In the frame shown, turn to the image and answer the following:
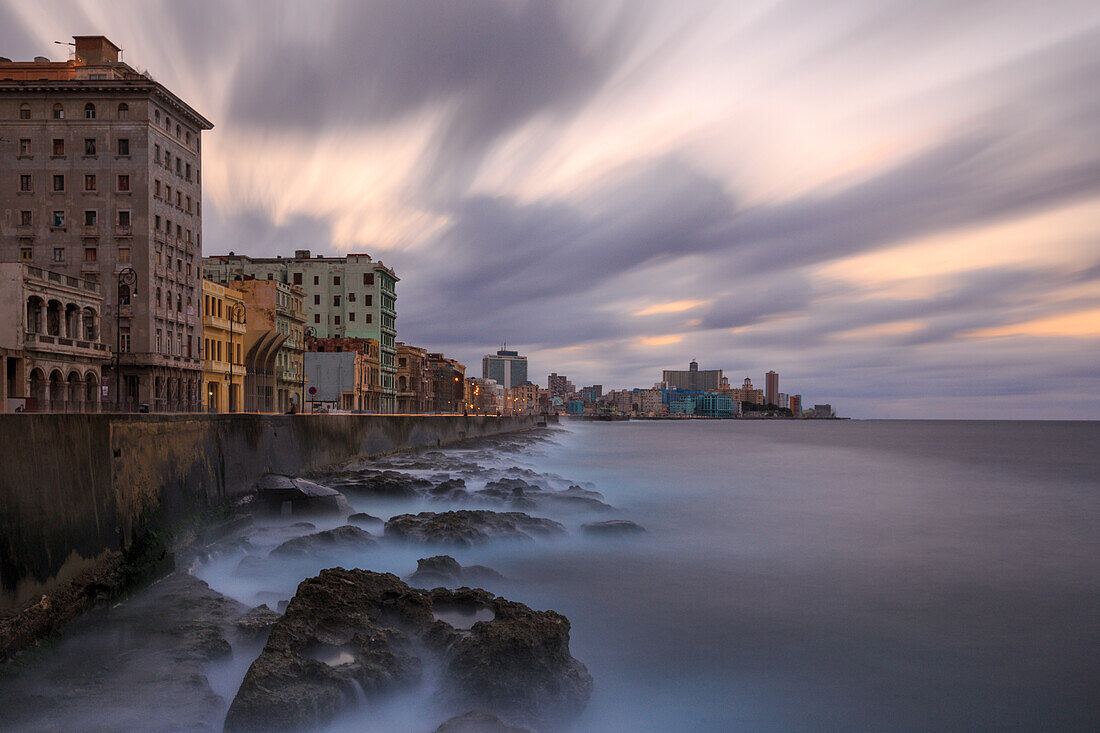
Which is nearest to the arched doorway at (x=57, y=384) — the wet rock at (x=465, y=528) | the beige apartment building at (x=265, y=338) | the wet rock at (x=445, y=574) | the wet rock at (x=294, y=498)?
the beige apartment building at (x=265, y=338)

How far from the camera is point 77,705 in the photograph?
8.66m

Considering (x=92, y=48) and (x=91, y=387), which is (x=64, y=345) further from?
(x=92, y=48)

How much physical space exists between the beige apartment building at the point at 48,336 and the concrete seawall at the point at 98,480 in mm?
23957

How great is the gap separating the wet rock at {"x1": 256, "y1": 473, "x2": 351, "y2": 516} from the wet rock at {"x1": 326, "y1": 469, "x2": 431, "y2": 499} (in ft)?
14.5

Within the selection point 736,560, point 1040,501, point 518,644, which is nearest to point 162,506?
point 518,644

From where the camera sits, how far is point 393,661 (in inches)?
354

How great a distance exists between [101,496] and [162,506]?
294cm

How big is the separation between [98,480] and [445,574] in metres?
6.75

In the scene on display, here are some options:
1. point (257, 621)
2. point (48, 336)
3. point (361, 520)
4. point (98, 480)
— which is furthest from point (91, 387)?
point (257, 621)

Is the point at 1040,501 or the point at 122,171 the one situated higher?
the point at 122,171

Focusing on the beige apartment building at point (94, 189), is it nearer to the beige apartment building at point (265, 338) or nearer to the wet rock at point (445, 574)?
the beige apartment building at point (265, 338)

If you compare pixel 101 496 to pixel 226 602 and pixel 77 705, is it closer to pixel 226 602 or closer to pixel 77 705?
pixel 226 602

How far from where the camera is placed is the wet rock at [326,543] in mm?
15938

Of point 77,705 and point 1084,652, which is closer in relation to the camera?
point 77,705
